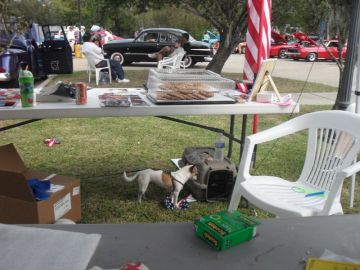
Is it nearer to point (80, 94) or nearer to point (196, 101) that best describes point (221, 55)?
point (196, 101)

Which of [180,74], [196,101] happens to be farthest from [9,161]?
[180,74]

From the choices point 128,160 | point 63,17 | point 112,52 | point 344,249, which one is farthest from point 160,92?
point 63,17

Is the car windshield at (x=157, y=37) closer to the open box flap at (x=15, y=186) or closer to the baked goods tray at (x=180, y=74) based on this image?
the baked goods tray at (x=180, y=74)

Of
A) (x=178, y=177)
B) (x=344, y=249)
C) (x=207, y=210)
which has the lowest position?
(x=207, y=210)

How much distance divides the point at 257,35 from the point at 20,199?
2.73 metres

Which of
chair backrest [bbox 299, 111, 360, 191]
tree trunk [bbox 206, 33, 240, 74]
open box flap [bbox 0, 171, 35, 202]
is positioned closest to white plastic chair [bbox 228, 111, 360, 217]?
chair backrest [bbox 299, 111, 360, 191]

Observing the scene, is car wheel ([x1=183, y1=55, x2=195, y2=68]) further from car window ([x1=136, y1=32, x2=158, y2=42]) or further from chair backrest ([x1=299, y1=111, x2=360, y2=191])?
chair backrest ([x1=299, y1=111, x2=360, y2=191])

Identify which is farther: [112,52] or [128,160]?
[112,52]

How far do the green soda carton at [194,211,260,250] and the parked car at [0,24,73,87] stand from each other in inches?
273

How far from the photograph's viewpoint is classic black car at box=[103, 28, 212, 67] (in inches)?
516

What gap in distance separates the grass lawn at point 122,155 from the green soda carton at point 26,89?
3.23 feet

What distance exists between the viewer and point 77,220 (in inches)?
108

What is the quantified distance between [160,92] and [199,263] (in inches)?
76.3

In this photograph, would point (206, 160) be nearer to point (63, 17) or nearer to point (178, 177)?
point (178, 177)
